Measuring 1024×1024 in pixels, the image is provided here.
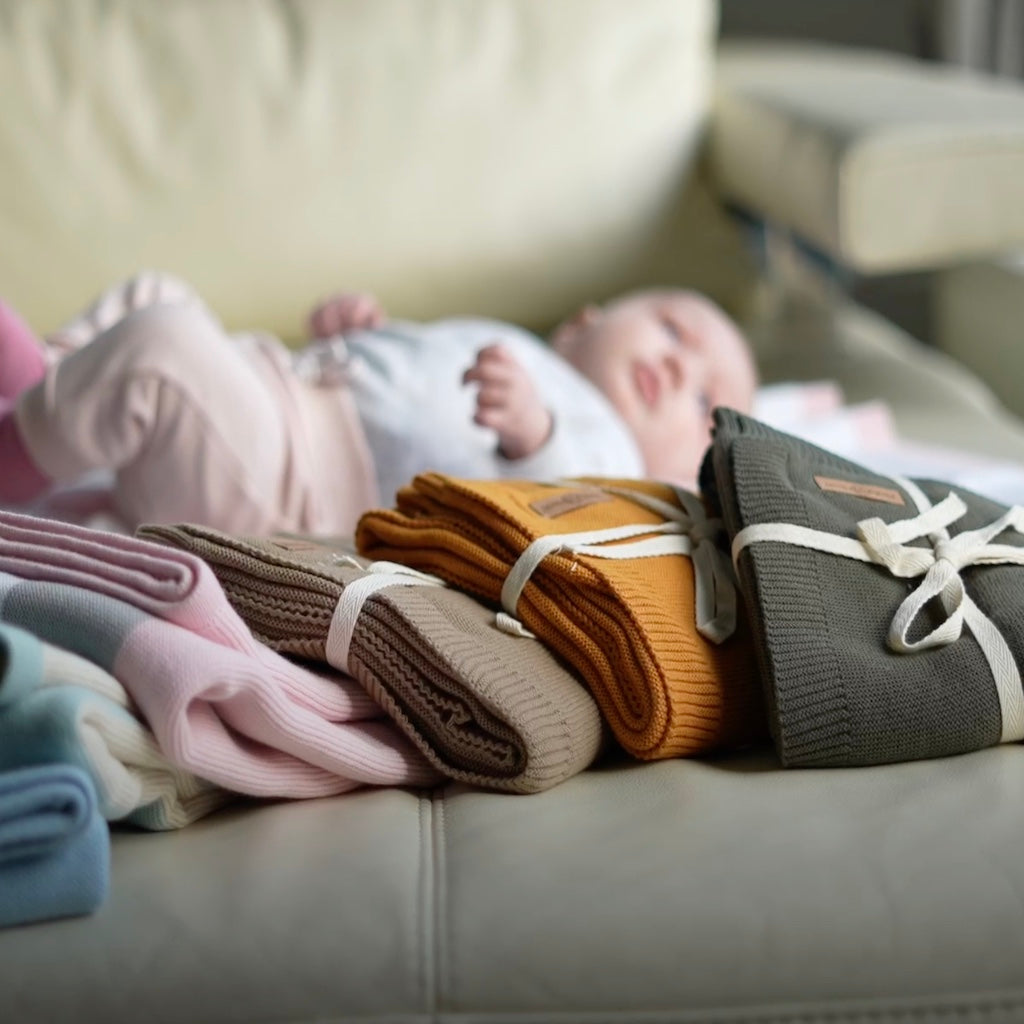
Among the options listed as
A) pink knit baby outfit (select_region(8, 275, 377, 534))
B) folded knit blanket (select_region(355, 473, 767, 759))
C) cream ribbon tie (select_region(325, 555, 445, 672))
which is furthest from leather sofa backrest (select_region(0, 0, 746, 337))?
cream ribbon tie (select_region(325, 555, 445, 672))

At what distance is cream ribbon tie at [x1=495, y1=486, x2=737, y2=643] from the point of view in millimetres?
805

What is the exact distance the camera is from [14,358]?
1189 mm

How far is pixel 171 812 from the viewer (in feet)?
2.33

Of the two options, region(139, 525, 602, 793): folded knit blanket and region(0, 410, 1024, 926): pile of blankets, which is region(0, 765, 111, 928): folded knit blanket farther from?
region(139, 525, 602, 793): folded knit blanket

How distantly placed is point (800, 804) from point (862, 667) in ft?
0.30

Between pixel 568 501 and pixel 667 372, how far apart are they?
58cm

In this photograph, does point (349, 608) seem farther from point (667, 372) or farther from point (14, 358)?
point (667, 372)

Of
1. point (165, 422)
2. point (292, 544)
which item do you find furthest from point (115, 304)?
point (292, 544)

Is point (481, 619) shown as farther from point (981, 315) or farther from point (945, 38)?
point (945, 38)

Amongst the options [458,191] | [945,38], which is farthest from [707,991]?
[945,38]

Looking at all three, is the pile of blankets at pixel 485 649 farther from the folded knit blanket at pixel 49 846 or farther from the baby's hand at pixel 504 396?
the baby's hand at pixel 504 396

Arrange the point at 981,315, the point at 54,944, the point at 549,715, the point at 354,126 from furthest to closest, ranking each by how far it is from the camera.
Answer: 1. the point at 981,315
2. the point at 354,126
3. the point at 549,715
4. the point at 54,944

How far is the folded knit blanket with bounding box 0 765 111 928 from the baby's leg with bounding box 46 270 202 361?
0.74 metres

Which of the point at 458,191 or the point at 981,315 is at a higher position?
the point at 458,191
